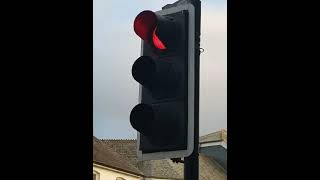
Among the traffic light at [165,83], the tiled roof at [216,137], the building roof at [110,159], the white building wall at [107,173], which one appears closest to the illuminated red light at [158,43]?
the traffic light at [165,83]

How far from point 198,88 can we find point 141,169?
40.8m

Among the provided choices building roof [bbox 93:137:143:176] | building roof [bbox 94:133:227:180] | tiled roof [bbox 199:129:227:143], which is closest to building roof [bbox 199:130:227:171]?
tiled roof [bbox 199:129:227:143]

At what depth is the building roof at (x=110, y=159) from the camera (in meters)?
39.6

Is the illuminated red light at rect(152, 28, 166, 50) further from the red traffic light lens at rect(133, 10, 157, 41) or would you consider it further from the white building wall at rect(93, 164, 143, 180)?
the white building wall at rect(93, 164, 143, 180)

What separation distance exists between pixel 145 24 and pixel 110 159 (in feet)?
122

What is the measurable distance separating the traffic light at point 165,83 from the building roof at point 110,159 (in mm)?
34816

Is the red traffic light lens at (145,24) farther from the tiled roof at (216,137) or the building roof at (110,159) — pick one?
the tiled roof at (216,137)

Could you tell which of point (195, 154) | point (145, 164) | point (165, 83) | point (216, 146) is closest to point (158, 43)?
point (165, 83)

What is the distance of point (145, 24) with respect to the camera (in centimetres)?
417
